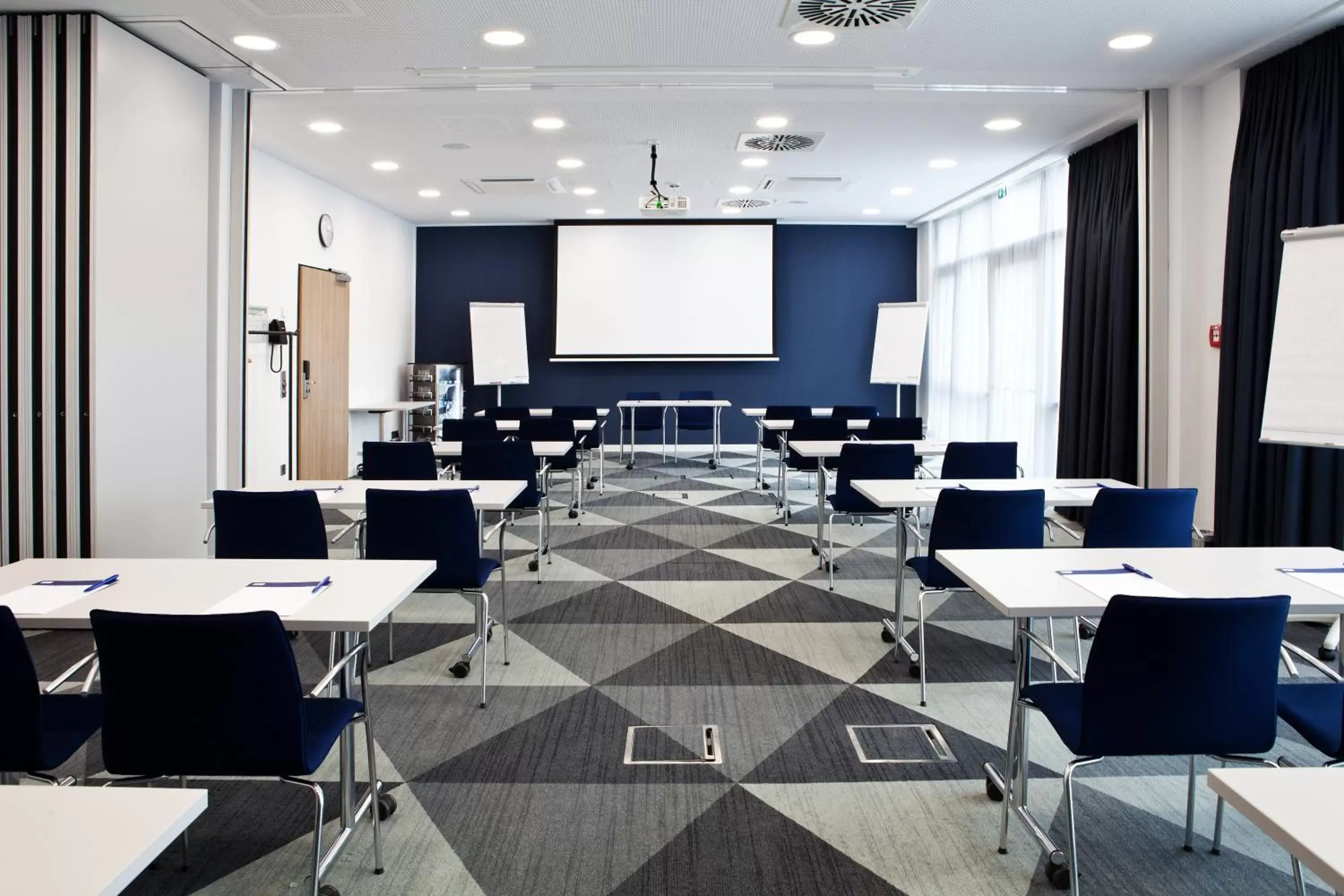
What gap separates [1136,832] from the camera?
2686mm

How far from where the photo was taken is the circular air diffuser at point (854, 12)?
4.63 meters

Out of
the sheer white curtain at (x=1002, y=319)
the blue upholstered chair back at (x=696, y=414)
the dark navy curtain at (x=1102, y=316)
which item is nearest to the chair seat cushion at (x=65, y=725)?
the dark navy curtain at (x=1102, y=316)

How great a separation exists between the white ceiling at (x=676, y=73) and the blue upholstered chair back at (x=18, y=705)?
12.8 ft

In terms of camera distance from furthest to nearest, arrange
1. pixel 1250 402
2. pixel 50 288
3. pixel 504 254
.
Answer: pixel 504 254 → pixel 1250 402 → pixel 50 288

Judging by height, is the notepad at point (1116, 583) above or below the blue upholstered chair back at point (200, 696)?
above

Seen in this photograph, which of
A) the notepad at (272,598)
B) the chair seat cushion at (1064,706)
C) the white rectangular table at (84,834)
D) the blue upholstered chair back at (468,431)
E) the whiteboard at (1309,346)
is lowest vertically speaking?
the chair seat cushion at (1064,706)

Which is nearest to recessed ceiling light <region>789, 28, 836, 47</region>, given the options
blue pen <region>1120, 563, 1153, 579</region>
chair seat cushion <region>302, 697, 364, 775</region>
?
blue pen <region>1120, 563, 1153, 579</region>

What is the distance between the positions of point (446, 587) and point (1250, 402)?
4.83m

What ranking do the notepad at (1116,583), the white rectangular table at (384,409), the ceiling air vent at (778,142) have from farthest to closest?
the white rectangular table at (384,409) → the ceiling air vent at (778,142) → the notepad at (1116,583)

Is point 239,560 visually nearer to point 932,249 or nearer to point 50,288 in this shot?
point 50,288

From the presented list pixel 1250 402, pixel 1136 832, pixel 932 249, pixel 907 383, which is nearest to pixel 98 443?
pixel 1136 832

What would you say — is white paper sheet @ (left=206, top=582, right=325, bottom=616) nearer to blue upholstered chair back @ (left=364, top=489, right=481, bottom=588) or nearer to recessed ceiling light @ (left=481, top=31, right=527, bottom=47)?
blue upholstered chair back @ (left=364, top=489, right=481, bottom=588)

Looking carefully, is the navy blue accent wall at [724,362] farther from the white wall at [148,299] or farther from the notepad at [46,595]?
the notepad at [46,595]

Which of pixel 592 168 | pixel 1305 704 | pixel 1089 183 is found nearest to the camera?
pixel 1305 704
